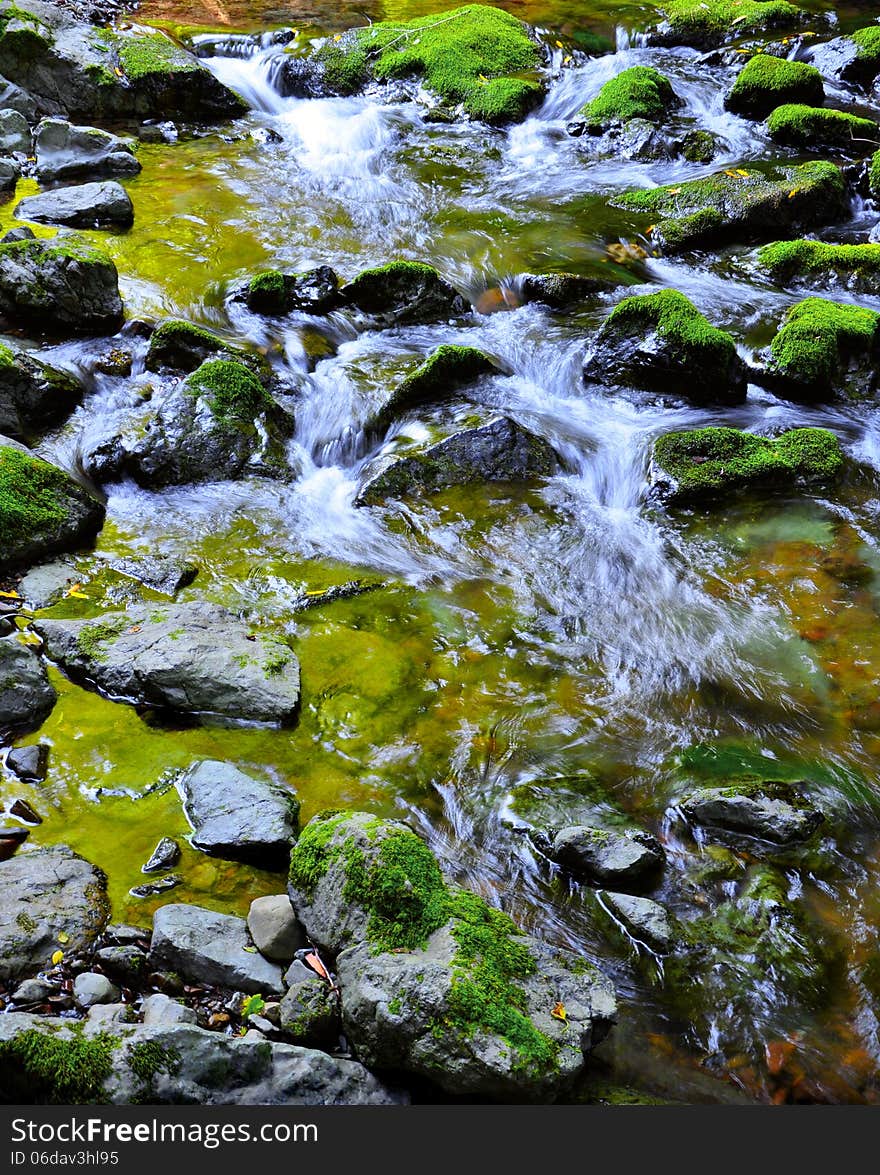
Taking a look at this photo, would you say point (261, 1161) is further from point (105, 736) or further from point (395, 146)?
point (395, 146)

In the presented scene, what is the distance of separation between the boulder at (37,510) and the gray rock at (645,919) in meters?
4.07

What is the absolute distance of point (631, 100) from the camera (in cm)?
1296

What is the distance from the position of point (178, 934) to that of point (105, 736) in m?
1.47

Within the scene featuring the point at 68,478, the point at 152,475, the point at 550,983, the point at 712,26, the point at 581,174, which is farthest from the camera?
the point at 712,26

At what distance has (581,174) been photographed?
1190 centimetres

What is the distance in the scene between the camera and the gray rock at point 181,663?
4.63 m

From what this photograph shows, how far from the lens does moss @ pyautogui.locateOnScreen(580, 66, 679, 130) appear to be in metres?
12.8

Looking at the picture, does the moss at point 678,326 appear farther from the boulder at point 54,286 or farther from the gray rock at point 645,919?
the gray rock at point 645,919

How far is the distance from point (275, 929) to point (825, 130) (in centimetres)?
1294

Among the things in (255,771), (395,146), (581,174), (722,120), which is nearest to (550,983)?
(255,771)

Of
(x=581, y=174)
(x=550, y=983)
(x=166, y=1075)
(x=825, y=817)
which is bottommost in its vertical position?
(x=825, y=817)

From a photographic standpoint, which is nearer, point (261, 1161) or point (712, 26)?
point (261, 1161)

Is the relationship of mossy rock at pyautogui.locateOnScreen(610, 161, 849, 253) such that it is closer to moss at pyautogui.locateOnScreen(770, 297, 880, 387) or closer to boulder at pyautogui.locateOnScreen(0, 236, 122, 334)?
moss at pyautogui.locateOnScreen(770, 297, 880, 387)

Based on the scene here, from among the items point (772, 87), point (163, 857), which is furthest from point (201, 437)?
point (772, 87)
